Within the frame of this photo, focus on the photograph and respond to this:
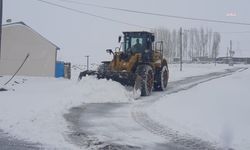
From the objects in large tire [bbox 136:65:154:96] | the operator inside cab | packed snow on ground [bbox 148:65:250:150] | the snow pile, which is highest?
the operator inside cab

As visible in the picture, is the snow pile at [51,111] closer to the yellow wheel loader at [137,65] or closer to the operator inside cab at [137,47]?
the yellow wheel loader at [137,65]

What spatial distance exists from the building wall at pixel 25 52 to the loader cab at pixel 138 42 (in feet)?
54.9

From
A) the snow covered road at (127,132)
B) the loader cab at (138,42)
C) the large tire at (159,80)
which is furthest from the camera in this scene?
the large tire at (159,80)

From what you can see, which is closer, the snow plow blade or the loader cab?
the snow plow blade

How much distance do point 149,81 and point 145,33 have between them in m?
2.62

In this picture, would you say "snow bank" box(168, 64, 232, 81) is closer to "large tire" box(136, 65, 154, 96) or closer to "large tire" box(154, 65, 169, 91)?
"large tire" box(154, 65, 169, 91)

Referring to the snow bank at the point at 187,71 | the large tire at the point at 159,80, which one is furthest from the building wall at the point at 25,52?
the large tire at the point at 159,80

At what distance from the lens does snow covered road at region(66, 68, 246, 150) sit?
32.9 feet

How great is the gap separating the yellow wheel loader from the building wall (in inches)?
639

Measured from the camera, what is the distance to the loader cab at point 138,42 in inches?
918

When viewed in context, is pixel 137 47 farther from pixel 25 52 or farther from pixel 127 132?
pixel 25 52

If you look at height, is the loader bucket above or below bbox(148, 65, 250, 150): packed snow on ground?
above

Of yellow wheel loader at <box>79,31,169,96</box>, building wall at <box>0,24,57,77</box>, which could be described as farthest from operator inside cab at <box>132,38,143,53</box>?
building wall at <box>0,24,57,77</box>

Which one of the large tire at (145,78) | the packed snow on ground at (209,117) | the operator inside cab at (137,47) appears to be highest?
the operator inside cab at (137,47)
